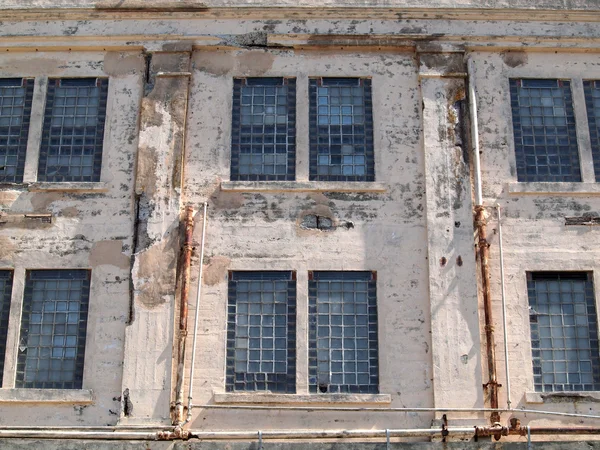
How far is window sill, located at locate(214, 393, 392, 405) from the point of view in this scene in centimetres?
1719

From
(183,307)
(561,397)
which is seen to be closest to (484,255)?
(561,397)

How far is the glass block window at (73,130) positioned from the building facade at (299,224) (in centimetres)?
4

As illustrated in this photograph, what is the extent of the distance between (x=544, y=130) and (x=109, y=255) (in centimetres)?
832

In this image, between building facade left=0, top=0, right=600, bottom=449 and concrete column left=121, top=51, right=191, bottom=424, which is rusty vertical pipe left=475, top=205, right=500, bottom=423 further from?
concrete column left=121, top=51, right=191, bottom=424

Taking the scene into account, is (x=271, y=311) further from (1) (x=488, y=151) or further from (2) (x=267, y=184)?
(1) (x=488, y=151)

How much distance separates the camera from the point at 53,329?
17.9 metres

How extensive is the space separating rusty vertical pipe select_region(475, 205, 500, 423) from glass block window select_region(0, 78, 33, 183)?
8.38m

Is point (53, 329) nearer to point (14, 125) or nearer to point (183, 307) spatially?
point (183, 307)

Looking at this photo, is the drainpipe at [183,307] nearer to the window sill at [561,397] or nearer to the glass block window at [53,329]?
the glass block window at [53,329]

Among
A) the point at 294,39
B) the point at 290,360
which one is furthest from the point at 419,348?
the point at 294,39

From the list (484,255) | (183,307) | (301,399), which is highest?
(484,255)

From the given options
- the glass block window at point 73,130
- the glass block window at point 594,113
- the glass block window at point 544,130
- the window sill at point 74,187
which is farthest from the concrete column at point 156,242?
the glass block window at point 594,113

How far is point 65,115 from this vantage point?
1938 centimetres

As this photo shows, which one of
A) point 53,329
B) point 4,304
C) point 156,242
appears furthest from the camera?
A: point 156,242
